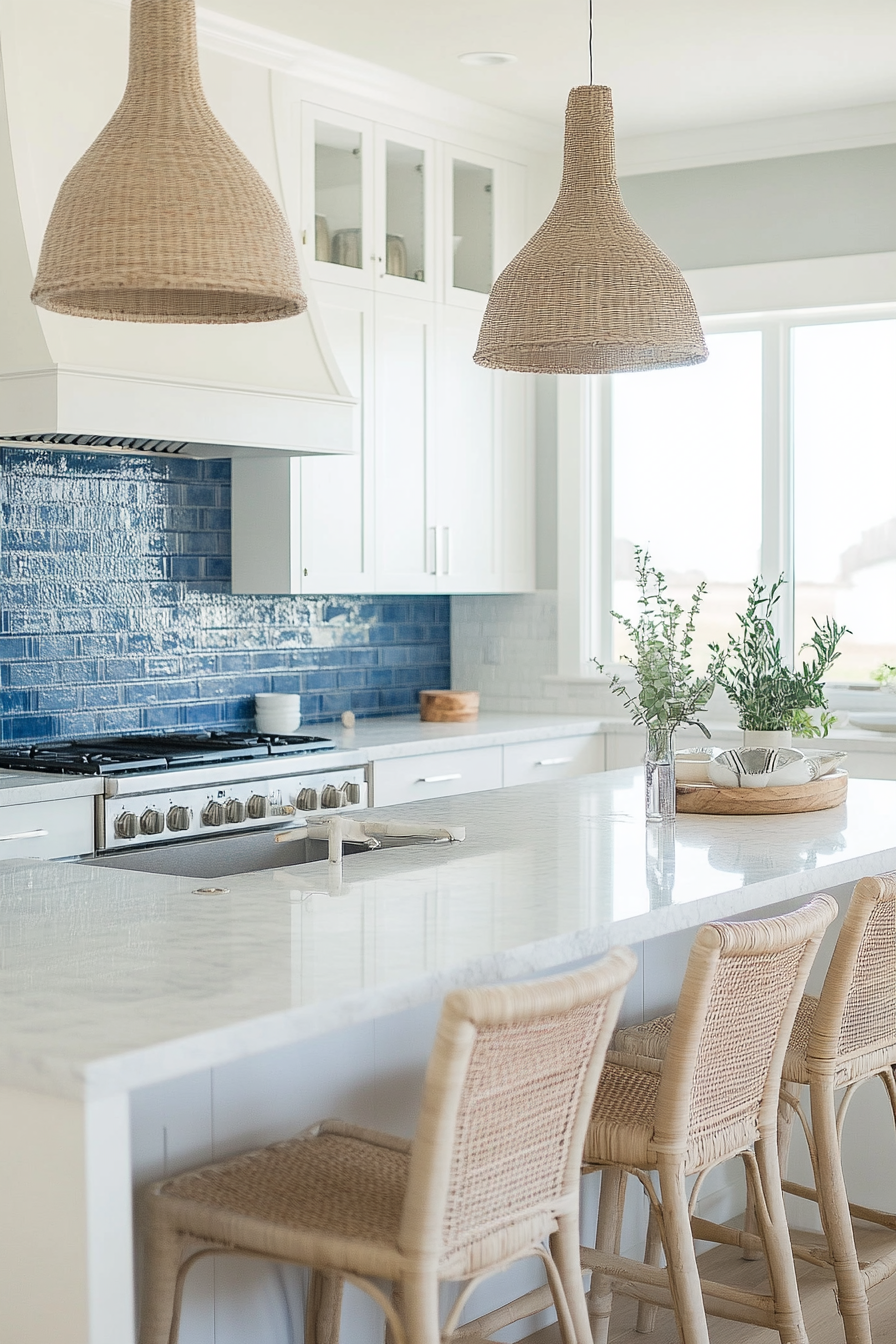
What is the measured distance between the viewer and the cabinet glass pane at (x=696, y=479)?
5836 mm

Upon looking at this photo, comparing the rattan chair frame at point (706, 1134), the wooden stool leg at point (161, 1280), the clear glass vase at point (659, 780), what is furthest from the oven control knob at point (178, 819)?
the wooden stool leg at point (161, 1280)

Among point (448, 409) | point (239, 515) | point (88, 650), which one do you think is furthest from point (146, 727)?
point (448, 409)

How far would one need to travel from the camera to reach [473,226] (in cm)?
578

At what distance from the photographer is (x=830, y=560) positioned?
225 inches

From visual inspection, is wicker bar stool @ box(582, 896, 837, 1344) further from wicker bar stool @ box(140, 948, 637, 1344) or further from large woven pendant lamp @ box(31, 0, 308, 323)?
large woven pendant lamp @ box(31, 0, 308, 323)

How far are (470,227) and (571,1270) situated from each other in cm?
445

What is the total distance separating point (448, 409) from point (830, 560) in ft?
4.85

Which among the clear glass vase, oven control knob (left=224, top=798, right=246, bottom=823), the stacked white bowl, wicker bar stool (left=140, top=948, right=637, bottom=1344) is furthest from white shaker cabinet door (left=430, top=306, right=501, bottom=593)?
wicker bar stool (left=140, top=948, right=637, bottom=1344)

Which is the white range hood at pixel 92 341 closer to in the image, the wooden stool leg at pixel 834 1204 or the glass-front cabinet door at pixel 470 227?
the glass-front cabinet door at pixel 470 227

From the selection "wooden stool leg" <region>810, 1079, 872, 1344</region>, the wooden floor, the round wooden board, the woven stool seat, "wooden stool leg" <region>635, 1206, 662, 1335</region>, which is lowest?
the wooden floor

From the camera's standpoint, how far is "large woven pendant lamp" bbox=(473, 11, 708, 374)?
9.25 feet

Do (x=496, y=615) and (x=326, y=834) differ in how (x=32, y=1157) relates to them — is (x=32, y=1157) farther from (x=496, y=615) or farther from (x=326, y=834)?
(x=496, y=615)

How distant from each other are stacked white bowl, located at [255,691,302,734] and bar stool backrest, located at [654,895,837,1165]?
302 centimetres

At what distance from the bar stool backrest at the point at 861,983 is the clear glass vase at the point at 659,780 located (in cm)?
55
